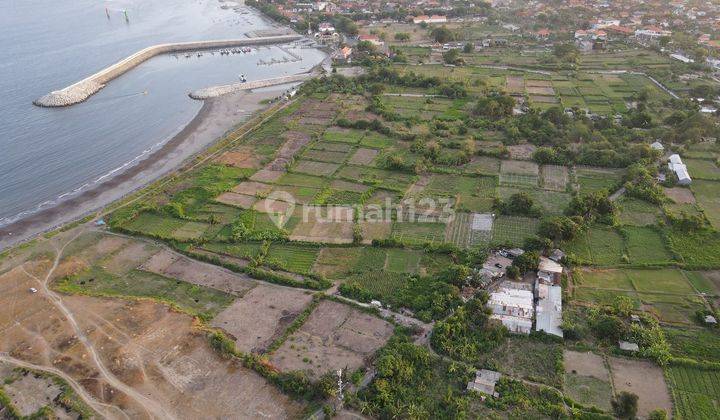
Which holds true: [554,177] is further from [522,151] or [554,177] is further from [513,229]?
[513,229]

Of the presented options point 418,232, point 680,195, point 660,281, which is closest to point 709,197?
point 680,195

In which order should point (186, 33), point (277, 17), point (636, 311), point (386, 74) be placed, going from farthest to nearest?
point (277, 17) → point (186, 33) → point (386, 74) → point (636, 311)

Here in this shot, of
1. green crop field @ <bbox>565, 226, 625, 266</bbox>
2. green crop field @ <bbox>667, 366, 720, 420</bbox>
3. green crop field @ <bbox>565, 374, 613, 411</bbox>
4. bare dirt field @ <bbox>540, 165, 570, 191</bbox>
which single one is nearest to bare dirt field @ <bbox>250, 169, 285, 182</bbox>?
bare dirt field @ <bbox>540, 165, 570, 191</bbox>

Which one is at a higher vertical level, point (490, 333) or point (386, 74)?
point (386, 74)

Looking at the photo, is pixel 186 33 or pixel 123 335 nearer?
pixel 123 335

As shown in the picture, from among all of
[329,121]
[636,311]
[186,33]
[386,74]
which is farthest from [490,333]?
[186,33]

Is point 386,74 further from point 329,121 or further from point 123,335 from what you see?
point 123,335

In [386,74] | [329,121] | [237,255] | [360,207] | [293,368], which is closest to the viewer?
[293,368]
